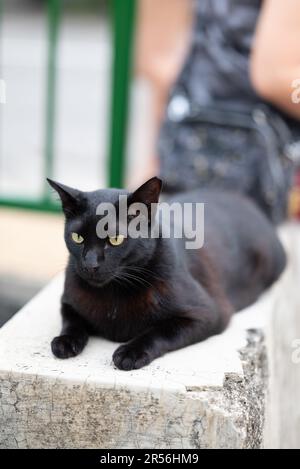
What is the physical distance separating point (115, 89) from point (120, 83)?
35 millimetres

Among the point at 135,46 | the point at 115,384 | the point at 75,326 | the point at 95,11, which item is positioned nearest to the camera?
the point at 115,384

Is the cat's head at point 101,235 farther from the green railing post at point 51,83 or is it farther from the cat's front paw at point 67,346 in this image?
the green railing post at point 51,83

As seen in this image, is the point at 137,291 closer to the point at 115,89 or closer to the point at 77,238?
the point at 77,238

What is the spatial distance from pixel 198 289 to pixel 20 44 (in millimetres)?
5743

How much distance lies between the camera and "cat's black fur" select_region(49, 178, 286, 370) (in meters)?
1.59

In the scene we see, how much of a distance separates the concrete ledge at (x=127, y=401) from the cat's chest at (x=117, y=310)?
0.22ft

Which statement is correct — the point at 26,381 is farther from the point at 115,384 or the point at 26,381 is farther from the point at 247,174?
the point at 247,174

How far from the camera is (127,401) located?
5.01 feet

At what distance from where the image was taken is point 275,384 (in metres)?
2.04

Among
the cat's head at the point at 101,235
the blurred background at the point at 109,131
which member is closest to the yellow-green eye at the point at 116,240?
the cat's head at the point at 101,235

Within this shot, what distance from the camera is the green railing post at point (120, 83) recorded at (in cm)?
284

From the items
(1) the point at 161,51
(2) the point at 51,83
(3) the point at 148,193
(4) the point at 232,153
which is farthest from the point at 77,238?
(1) the point at 161,51

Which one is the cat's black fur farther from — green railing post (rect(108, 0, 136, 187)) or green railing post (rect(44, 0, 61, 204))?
→ green railing post (rect(44, 0, 61, 204))

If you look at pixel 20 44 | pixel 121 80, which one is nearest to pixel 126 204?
pixel 121 80
